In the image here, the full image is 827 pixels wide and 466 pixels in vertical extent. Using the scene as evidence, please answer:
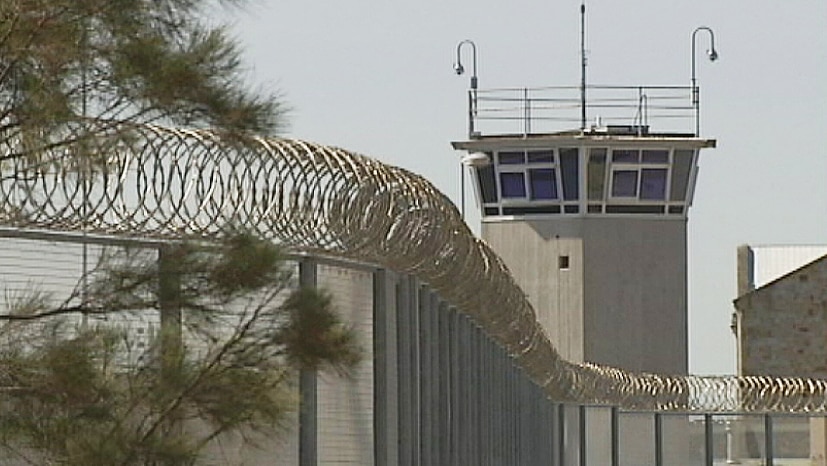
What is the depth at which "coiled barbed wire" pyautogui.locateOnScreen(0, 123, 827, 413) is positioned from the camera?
8766 millimetres

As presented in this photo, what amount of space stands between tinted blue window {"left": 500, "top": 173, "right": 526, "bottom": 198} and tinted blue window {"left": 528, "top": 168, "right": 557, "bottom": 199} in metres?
0.18

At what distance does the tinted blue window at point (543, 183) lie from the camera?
146ft

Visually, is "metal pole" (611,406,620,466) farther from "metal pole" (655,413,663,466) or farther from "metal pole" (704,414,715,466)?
"metal pole" (704,414,715,466)

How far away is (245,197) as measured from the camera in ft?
31.9

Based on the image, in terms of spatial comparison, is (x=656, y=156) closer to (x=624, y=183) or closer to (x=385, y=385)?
(x=624, y=183)

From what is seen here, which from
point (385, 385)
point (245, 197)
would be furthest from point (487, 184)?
point (245, 197)

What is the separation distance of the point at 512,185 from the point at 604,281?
2.82m

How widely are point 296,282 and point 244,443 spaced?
110 cm

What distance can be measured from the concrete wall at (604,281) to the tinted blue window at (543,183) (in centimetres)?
54

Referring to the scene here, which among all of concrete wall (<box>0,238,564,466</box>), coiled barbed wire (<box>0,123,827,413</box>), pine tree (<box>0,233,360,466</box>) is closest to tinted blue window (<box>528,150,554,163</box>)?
concrete wall (<box>0,238,564,466</box>)

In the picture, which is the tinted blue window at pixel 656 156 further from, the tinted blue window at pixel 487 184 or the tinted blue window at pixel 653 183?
the tinted blue window at pixel 487 184

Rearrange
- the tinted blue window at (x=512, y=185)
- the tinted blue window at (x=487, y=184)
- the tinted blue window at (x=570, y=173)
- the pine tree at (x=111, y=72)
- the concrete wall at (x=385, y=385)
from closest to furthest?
1. the pine tree at (x=111, y=72)
2. the concrete wall at (x=385, y=385)
3. the tinted blue window at (x=570, y=173)
4. the tinted blue window at (x=512, y=185)
5. the tinted blue window at (x=487, y=184)

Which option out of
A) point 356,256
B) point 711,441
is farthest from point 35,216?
point 711,441

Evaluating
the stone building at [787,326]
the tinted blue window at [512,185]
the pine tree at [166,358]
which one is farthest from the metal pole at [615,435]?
the pine tree at [166,358]
